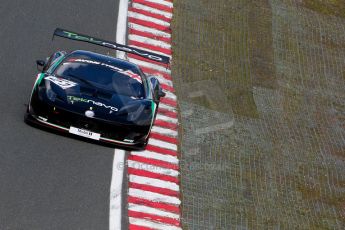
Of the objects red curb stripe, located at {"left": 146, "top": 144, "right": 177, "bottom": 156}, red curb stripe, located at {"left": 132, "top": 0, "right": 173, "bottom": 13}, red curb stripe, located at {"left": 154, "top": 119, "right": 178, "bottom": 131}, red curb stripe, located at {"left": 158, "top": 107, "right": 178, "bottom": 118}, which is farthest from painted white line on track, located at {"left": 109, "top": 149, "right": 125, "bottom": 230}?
red curb stripe, located at {"left": 132, "top": 0, "right": 173, "bottom": 13}

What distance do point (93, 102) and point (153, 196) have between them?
6.02 ft

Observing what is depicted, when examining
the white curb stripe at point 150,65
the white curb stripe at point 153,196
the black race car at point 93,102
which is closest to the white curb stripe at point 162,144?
the black race car at point 93,102

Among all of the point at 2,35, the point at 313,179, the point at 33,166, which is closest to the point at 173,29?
the point at 2,35

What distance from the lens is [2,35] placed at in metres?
16.2

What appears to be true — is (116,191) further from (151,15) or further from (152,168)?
(151,15)

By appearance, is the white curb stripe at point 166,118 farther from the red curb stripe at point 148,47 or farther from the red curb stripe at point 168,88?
the red curb stripe at point 148,47

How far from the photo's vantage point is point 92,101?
41.5ft

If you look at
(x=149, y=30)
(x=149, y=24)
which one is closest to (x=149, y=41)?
(x=149, y=30)

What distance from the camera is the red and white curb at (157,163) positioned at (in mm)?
12250

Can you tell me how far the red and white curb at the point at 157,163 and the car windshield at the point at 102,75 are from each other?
114 cm

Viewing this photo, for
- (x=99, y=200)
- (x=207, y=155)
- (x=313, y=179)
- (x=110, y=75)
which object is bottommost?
(x=313, y=179)

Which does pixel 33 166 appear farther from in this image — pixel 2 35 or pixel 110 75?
pixel 2 35

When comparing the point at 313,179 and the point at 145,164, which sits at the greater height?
the point at 145,164

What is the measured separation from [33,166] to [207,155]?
11.5 ft
